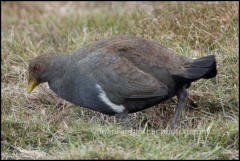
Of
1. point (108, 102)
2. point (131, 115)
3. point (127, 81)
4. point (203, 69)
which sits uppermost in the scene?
point (203, 69)

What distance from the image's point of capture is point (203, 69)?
4922mm

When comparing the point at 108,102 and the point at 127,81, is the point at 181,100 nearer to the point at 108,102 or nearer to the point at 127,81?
the point at 127,81

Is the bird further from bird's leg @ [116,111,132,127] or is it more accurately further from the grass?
the grass

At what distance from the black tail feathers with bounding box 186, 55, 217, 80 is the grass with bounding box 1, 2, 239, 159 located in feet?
1.82

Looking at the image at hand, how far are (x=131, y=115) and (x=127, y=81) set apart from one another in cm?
100

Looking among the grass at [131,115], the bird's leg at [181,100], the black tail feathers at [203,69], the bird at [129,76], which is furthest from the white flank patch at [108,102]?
the black tail feathers at [203,69]

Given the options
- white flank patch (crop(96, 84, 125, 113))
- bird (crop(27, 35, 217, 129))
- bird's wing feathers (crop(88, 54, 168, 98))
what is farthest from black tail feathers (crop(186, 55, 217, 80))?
white flank patch (crop(96, 84, 125, 113))

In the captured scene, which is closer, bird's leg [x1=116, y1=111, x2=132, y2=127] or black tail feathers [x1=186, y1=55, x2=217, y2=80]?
black tail feathers [x1=186, y1=55, x2=217, y2=80]

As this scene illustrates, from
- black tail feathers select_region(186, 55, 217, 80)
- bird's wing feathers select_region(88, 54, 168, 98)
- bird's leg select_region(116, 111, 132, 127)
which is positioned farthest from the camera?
bird's leg select_region(116, 111, 132, 127)

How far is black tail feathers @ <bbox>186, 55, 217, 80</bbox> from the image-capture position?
16.0ft

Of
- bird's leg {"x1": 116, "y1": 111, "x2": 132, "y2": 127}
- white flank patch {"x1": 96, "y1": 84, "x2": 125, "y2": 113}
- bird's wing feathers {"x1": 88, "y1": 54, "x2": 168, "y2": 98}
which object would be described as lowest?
bird's leg {"x1": 116, "y1": 111, "x2": 132, "y2": 127}

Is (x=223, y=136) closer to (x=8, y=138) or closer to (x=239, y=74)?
(x=239, y=74)

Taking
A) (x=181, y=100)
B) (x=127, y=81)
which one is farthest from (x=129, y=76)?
(x=181, y=100)

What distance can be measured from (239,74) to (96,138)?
222 centimetres
